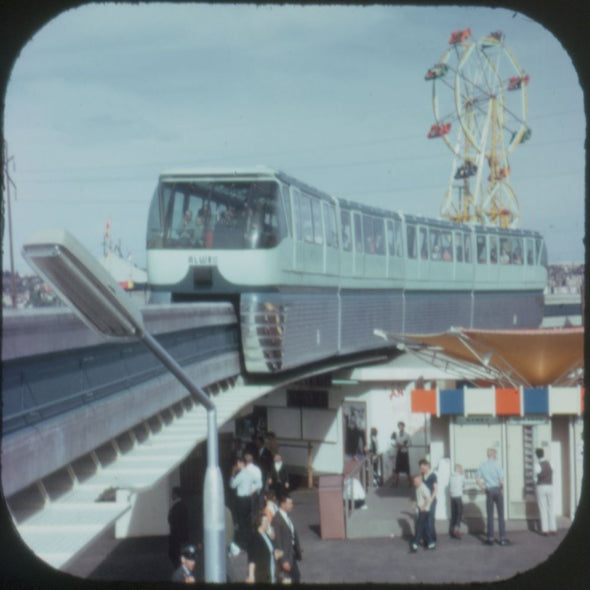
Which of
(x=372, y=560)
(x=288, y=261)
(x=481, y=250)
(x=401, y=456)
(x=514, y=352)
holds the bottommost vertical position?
(x=372, y=560)

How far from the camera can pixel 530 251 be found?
24109mm

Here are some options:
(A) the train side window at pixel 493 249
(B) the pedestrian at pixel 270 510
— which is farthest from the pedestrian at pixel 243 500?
(A) the train side window at pixel 493 249

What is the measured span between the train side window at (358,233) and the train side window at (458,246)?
16.9 ft

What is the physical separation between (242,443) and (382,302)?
438cm

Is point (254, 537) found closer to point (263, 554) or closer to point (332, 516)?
point (263, 554)

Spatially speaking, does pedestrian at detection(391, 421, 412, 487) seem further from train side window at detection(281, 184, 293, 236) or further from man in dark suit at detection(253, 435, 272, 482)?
train side window at detection(281, 184, 293, 236)

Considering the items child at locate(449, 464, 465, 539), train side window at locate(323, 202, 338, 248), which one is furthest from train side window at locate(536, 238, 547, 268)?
child at locate(449, 464, 465, 539)

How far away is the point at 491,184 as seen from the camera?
34.6 metres

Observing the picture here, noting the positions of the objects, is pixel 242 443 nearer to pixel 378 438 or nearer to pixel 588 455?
pixel 378 438

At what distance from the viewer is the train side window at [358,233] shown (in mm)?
15750

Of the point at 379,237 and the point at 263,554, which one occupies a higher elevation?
the point at 379,237

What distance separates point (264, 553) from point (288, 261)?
5384 millimetres

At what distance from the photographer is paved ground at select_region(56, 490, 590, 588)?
396 inches

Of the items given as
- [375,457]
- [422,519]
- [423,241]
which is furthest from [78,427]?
[423,241]
